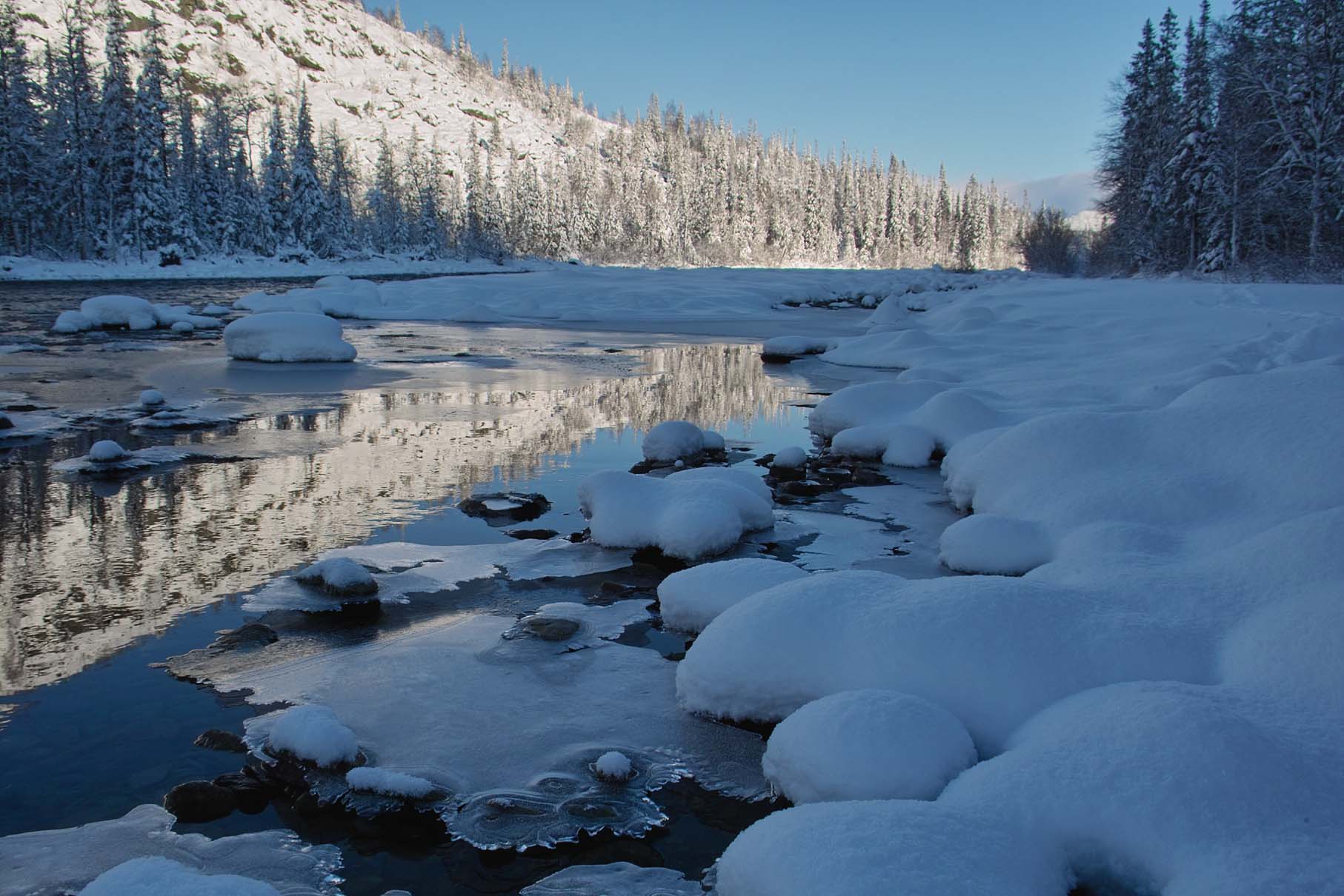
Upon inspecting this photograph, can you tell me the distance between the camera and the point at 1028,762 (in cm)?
286

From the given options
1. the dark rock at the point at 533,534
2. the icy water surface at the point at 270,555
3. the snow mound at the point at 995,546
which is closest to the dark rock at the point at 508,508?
the icy water surface at the point at 270,555

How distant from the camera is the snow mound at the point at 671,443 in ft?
28.9

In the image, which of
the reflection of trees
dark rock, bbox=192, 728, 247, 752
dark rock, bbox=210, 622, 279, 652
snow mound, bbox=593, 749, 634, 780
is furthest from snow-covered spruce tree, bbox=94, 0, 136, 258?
snow mound, bbox=593, 749, 634, 780

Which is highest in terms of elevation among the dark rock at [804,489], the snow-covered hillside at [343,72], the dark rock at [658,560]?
the snow-covered hillside at [343,72]

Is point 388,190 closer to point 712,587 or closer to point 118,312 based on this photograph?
point 118,312

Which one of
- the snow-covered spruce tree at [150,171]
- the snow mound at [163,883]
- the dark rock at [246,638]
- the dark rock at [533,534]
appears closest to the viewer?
the snow mound at [163,883]

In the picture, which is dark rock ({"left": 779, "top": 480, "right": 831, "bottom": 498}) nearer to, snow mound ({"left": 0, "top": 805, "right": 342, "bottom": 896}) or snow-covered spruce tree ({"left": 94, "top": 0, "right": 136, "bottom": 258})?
snow mound ({"left": 0, "top": 805, "right": 342, "bottom": 896})

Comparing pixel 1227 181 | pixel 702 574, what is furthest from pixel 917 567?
pixel 1227 181

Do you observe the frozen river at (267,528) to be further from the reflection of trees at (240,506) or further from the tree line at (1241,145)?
the tree line at (1241,145)

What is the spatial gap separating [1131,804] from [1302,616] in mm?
1785

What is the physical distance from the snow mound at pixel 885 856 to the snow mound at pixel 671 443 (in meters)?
6.28

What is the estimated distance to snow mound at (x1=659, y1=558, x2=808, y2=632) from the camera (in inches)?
185

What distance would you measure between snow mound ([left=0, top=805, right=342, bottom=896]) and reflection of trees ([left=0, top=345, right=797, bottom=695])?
55.8 inches

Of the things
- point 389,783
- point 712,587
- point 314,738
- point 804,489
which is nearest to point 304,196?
point 804,489
